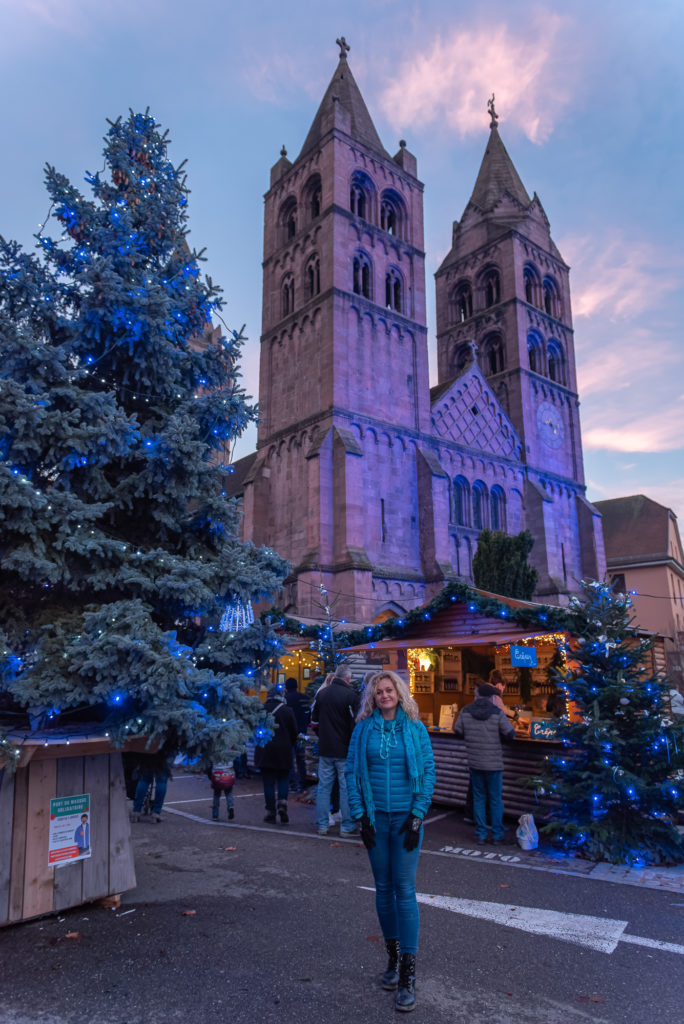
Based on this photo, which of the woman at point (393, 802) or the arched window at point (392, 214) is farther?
the arched window at point (392, 214)

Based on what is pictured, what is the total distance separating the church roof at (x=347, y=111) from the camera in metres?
31.2

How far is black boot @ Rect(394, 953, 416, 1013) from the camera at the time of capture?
334 cm

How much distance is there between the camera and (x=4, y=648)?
4.50m

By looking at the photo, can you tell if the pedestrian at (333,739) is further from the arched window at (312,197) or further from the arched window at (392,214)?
the arched window at (392,214)

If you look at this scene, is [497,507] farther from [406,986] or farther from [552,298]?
[406,986]

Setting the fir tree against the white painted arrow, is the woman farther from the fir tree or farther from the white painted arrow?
the fir tree

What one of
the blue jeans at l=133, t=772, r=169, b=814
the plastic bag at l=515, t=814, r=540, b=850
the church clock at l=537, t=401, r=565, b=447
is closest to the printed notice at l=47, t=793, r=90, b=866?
the blue jeans at l=133, t=772, r=169, b=814

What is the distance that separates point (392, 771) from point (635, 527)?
42.5 m

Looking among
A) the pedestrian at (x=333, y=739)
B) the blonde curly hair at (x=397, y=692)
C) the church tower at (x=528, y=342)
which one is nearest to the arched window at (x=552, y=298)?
the church tower at (x=528, y=342)

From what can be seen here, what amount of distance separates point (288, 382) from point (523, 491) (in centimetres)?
1330

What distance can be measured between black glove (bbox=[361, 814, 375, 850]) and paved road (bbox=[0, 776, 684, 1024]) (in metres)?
0.76

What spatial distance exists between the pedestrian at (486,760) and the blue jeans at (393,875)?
4.06m

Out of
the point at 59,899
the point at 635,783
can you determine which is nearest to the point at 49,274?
the point at 59,899

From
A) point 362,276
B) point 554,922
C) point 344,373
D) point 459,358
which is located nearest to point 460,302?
point 459,358
